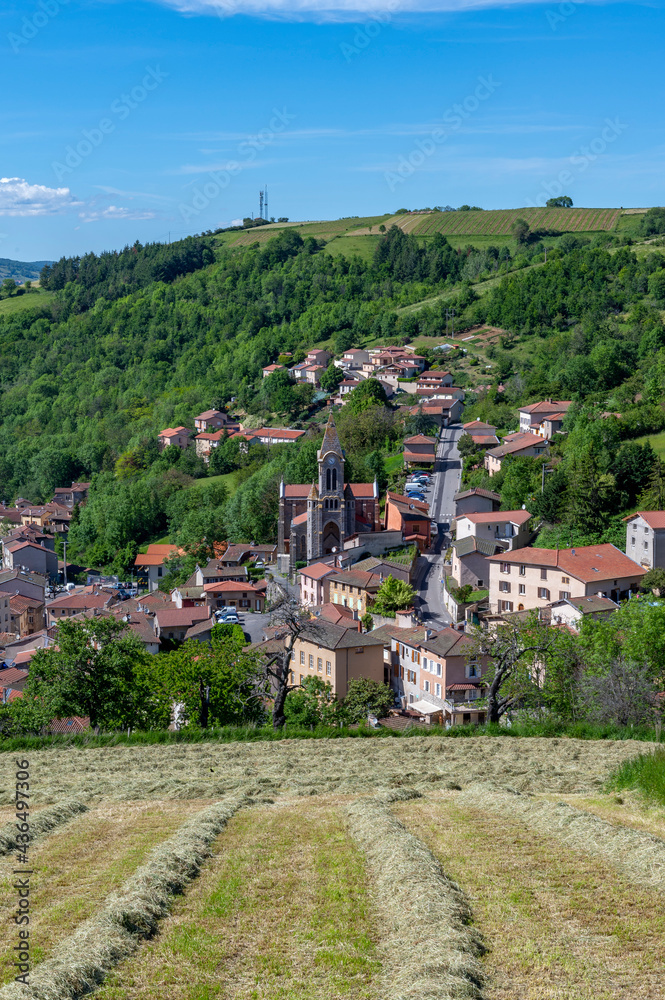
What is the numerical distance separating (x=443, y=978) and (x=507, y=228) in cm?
11786

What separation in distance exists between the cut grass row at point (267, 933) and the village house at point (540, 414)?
48.2 meters

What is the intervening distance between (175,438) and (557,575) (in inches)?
2132

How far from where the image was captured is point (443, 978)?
5.66m

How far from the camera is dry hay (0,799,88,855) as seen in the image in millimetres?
8414

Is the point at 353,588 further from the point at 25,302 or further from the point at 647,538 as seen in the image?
the point at 25,302

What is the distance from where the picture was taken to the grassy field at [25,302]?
13038 centimetres

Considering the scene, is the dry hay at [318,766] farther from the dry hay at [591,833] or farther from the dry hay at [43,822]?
the dry hay at [591,833]

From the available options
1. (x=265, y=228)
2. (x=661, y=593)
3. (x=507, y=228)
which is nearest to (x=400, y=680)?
(x=661, y=593)

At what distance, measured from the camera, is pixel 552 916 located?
6.80 meters

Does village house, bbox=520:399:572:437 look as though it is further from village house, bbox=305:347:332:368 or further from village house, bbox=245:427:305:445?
village house, bbox=305:347:332:368

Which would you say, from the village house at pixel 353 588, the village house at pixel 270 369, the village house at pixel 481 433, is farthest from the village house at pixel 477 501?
the village house at pixel 270 369

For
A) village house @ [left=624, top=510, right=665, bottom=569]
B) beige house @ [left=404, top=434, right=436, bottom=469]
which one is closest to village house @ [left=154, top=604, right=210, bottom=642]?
village house @ [left=624, top=510, right=665, bottom=569]

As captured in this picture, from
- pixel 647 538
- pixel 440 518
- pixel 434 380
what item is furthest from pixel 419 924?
pixel 434 380

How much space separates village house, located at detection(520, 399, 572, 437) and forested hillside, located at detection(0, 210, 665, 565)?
2.26 metres
